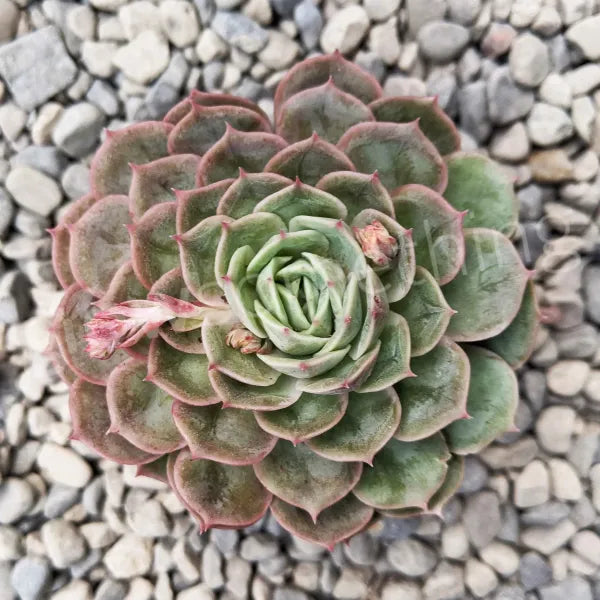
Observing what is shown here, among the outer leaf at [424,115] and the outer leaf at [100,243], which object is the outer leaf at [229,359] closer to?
the outer leaf at [100,243]

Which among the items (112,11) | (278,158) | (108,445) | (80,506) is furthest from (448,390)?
(112,11)

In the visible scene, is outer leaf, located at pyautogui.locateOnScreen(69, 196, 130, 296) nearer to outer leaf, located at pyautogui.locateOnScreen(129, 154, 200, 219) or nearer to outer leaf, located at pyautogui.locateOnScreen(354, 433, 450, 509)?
outer leaf, located at pyautogui.locateOnScreen(129, 154, 200, 219)

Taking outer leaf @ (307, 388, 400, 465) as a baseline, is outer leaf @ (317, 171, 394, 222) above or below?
above

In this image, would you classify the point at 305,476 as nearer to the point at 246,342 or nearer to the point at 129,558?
the point at 246,342

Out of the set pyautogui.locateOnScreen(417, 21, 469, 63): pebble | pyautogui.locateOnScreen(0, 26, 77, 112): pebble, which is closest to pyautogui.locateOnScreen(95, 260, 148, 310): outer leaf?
pyautogui.locateOnScreen(0, 26, 77, 112): pebble

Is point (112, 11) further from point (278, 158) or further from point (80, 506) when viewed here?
point (80, 506)

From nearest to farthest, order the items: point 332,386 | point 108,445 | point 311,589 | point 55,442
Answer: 1. point 332,386
2. point 108,445
3. point 311,589
4. point 55,442

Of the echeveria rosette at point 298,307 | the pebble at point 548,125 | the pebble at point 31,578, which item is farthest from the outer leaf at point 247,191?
the pebble at point 31,578

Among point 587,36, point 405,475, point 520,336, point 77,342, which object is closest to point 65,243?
point 77,342
